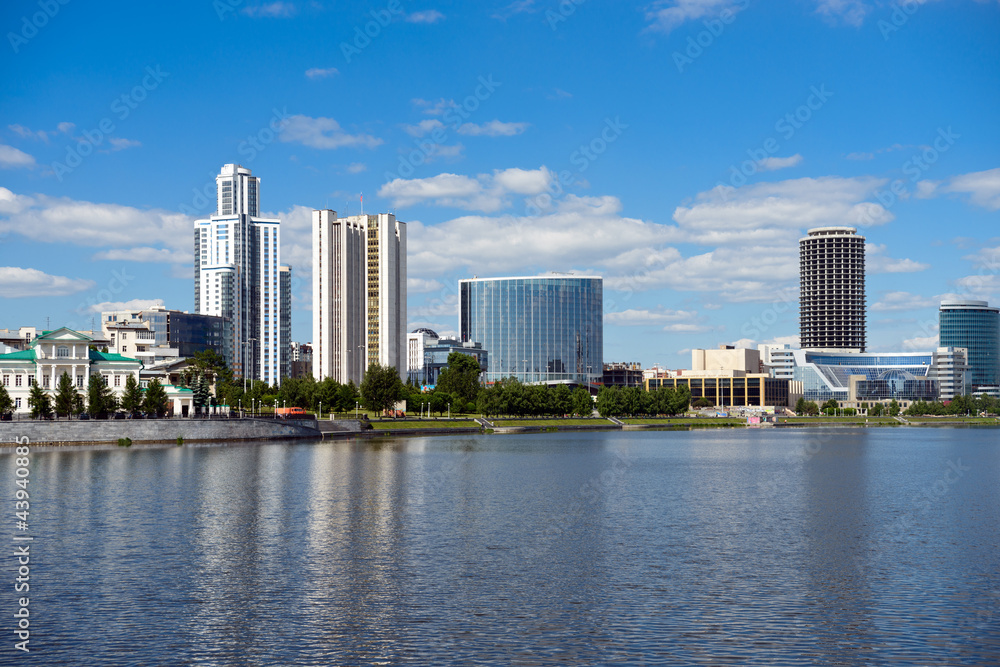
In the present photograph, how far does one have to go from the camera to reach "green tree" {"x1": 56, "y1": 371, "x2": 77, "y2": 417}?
140m

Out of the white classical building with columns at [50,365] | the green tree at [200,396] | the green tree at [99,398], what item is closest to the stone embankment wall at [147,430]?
the green tree at [99,398]

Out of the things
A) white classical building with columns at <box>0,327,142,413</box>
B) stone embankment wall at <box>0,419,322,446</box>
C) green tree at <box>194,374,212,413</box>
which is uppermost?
white classical building with columns at <box>0,327,142,413</box>

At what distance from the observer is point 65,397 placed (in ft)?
458

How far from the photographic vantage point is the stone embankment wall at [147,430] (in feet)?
430

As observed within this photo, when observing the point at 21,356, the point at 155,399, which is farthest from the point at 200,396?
the point at 21,356

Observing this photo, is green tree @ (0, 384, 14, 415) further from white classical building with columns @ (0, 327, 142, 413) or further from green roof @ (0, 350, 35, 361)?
green roof @ (0, 350, 35, 361)

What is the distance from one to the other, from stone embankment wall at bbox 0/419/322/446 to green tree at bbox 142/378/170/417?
10.4 m

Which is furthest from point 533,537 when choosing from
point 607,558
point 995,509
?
point 995,509

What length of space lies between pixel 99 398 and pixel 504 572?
381ft

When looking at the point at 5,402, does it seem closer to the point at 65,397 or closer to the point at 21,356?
the point at 65,397

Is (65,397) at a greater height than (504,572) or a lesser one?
greater

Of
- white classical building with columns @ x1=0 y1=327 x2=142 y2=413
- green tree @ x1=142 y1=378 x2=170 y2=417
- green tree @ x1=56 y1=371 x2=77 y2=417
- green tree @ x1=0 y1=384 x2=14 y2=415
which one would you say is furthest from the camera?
green tree @ x1=142 y1=378 x2=170 y2=417

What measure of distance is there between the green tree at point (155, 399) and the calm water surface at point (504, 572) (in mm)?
→ 67630

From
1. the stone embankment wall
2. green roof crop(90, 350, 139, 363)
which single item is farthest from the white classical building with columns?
the stone embankment wall
